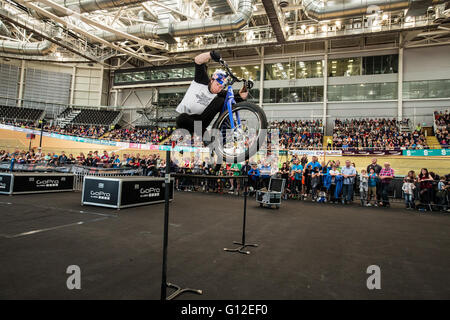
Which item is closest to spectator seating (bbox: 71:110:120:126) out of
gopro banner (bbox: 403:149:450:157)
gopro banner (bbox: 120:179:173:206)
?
gopro banner (bbox: 120:179:173:206)

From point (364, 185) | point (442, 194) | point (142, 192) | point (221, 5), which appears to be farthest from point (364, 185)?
point (221, 5)

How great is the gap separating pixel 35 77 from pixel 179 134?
35217 millimetres

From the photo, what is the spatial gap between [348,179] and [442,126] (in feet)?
40.9

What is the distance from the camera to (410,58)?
20.6m

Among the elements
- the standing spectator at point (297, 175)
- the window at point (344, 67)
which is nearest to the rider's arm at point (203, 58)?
the standing spectator at point (297, 175)

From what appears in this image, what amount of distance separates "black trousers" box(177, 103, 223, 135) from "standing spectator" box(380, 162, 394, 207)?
888cm

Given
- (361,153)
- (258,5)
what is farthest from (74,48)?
(361,153)

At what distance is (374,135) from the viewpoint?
17.3m

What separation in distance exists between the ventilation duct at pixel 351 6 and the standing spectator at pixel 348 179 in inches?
358

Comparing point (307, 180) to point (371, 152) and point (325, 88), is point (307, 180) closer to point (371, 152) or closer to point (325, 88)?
point (371, 152)

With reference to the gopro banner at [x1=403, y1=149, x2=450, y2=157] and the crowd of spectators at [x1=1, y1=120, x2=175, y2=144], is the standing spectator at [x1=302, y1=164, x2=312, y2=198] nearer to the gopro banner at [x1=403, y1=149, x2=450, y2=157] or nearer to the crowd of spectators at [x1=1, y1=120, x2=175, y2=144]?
the gopro banner at [x1=403, y1=149, x2=450, y2=157]

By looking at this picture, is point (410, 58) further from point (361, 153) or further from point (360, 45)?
point (361, 153)

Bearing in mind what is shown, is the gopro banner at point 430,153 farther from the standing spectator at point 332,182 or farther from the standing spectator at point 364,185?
the standing spectator at point 332,182

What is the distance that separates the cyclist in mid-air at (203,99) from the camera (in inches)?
111
